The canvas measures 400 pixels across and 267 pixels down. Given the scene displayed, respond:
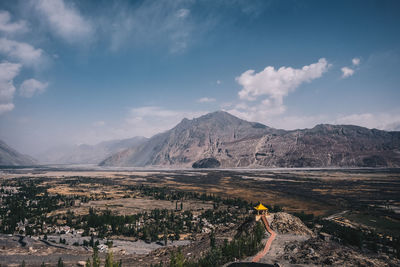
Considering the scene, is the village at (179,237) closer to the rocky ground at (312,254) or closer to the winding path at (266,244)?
the winding path at (266,244)

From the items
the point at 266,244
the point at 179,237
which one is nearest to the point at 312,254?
the point at 266,244

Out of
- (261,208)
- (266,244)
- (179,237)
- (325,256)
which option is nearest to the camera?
(325,256)

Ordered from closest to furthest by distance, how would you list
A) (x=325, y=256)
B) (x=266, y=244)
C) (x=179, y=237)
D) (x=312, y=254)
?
(x=325, y=256), (x=312, y=254), (x=266, y=244), (x=179, y=237)

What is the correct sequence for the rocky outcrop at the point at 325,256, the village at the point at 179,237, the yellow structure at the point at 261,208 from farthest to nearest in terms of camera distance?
the yellow structure at the point at 261,208
the village at the point at 179,237
the rocky outcrop at the point at 325,256

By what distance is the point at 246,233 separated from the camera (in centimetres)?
3856

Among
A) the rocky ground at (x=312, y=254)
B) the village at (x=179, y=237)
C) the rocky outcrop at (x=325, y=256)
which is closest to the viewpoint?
the rocky outcrop at (x=325, y=256)

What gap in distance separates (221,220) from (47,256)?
3460 cm

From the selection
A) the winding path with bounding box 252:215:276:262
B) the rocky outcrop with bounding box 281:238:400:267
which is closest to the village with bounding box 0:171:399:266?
the winding path with bounding box 252:215:276:262

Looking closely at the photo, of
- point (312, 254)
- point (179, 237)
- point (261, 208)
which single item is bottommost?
point (179, 237)

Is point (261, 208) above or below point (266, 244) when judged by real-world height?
above

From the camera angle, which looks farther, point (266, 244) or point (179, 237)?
point (179, 237)

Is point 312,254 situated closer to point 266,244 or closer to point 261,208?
point 266,244

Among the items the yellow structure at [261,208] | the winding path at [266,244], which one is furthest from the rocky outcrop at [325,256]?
the yellow structure at [261,208]

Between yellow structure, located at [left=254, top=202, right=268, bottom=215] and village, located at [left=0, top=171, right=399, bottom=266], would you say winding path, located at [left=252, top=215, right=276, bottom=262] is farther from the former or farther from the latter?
yellow structure, located at [left=254, top=202, right=268, bottom=215]
